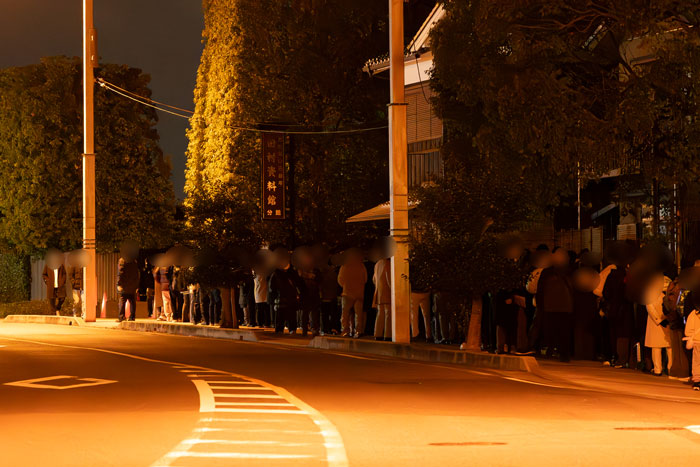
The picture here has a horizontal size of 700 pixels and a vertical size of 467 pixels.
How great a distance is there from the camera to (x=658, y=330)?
1855 centimetres

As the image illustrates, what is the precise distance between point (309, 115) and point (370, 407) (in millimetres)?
29157

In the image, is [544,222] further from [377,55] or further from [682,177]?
[377,55]

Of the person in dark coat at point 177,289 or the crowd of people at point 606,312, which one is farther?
the person in dark coat at point 177,289

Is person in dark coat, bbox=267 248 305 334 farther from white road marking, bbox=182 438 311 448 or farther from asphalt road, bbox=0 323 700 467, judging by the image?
white road marking, bbox=182 438 311 448

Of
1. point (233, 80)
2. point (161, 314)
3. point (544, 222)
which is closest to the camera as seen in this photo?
Result: point (544, 222)

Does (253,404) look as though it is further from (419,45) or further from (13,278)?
(13,278)

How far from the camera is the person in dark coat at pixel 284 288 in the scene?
27203 mm

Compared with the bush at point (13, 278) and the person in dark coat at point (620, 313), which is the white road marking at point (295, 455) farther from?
the bush at point (13, 278)

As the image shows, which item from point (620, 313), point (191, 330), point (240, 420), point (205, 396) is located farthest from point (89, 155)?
point (240, 420)

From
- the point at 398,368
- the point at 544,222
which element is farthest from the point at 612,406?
the point at 544,222

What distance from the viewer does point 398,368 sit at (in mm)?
19703

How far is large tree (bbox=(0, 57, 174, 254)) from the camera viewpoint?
46.9m

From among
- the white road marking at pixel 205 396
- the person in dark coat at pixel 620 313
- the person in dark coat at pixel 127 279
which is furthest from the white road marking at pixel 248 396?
the person in dark coat at pixel 127 279

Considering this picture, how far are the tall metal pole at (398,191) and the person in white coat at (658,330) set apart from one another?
244 inches
